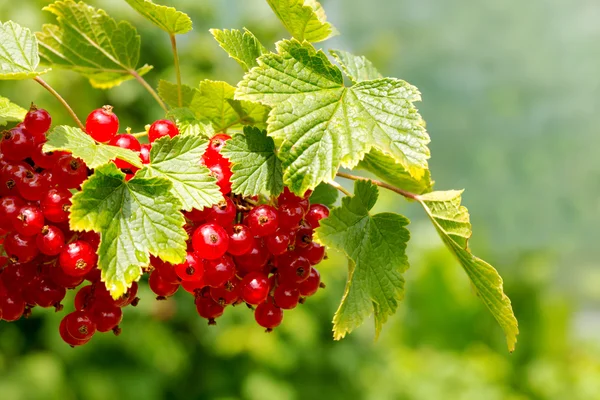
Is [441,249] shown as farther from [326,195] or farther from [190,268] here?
[190,268]

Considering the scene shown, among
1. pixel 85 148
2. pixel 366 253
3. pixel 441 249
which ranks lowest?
pixel 441 249

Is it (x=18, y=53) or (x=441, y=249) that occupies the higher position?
(x=18, y=53)

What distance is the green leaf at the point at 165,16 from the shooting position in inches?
26.3

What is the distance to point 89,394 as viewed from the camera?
7.36 ft

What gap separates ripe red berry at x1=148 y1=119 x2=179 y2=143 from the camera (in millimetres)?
631

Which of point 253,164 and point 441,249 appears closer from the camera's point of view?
point 253,164

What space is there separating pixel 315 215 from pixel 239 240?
0.34 ft

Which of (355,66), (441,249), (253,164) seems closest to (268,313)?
(253,164)

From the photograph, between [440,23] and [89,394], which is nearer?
[89,394]

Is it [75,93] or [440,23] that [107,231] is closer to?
[75,93]

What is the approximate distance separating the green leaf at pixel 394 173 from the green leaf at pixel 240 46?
16 centimetres

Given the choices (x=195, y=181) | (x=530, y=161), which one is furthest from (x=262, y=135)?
(x=530, y=161)

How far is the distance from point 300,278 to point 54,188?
0.25 meters

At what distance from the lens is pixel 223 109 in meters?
0.72
